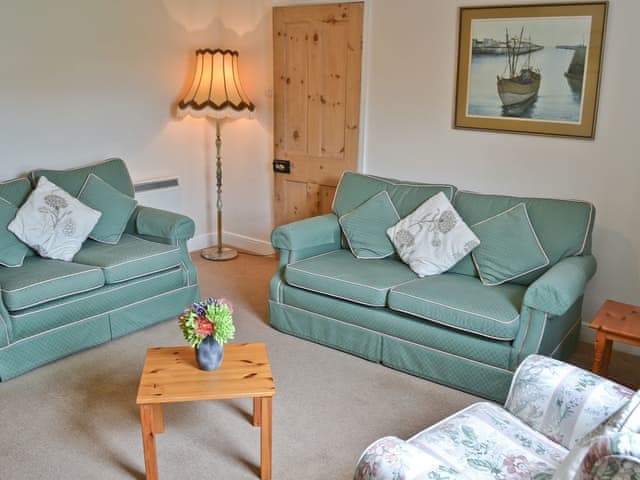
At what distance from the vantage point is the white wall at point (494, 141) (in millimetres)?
3535

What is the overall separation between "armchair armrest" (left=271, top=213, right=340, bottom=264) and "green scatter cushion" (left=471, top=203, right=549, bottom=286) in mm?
952

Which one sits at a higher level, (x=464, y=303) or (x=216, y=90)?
(x=216, y=90)

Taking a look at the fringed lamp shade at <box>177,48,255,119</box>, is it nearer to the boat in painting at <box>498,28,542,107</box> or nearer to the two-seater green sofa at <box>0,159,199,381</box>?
the two-seater green sofa at <box>0,159,199,381</box>

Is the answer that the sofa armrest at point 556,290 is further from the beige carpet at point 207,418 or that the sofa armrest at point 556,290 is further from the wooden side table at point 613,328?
the beige carpet at point 207,418

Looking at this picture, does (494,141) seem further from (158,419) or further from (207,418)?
(158,419)

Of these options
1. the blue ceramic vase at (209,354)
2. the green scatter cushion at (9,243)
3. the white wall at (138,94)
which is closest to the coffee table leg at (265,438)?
the blue ceramic vase at (209,354)

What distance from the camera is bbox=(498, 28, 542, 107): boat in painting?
3768mm

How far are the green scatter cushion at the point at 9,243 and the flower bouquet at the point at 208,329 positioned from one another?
1603mm

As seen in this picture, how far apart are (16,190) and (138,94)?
1385mm

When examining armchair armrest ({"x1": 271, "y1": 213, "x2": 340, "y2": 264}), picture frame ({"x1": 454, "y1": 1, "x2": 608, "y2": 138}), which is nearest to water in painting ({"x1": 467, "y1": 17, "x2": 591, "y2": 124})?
picture frame ({"x1": 454, "y1": 1, "x2": 608, "y2": 138})

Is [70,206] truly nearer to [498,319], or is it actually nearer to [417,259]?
[417,259]

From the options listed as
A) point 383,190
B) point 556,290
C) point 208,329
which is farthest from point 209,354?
point 383,190

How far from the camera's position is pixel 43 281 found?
3.35m

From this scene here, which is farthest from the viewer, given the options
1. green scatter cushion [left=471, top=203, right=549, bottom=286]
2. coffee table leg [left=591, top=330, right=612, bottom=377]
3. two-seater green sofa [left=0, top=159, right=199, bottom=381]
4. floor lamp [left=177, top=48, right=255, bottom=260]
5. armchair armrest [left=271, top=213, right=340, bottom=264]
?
floor lamp [left=177, top=48, right=255, bottom=260]
